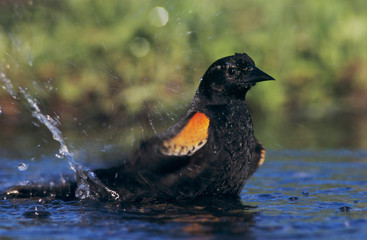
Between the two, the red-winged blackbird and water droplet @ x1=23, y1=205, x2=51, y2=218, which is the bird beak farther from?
water droplet @ x1=23, y1=205, x2=51, y2=218

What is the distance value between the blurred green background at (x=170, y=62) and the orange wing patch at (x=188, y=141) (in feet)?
8.47

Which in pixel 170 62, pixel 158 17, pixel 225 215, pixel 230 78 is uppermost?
pixel 158 17

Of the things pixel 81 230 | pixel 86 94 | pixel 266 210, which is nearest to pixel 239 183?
pixel 266 210

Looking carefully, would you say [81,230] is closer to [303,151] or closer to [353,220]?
[353,220]

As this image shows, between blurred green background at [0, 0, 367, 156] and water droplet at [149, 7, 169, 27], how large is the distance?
0.02m

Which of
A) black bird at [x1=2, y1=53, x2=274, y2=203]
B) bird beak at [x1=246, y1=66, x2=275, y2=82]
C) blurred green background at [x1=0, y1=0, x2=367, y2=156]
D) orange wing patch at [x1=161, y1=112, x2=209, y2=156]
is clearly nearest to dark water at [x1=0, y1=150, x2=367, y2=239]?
black bird at [x1=2, y1=53, x2=274, y2=203]

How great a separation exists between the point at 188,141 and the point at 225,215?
615mm

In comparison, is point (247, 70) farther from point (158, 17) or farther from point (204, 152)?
point (158, 17)

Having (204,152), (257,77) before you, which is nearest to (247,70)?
(257,77)

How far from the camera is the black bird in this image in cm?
461

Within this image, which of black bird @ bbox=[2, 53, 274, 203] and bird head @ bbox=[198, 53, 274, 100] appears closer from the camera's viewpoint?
black bird @ bbox=[2, 53, 274, 203]

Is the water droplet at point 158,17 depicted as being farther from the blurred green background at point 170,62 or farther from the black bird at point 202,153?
the black bird at point 202,153

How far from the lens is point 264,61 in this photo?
9414 millimetres

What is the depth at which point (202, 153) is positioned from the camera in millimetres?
4613
